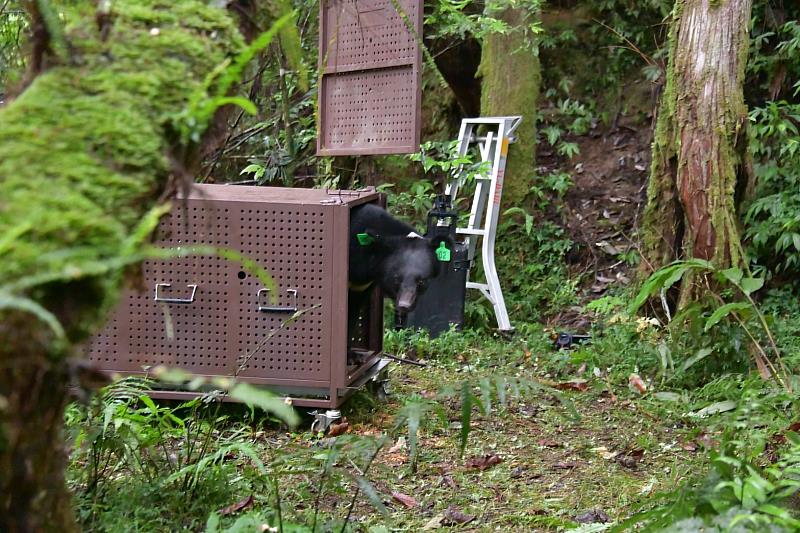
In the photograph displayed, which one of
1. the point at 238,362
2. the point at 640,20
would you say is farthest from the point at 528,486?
the point at 640,20

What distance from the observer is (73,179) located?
1.38 m

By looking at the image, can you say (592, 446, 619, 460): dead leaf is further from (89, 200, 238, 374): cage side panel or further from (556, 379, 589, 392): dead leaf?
(89, 200, 238, 374): cage side panel

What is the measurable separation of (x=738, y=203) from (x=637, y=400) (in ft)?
7.46

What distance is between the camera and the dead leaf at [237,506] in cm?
331

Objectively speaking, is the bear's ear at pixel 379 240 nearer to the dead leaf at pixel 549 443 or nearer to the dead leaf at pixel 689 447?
the dead leaf at pixel 549 443

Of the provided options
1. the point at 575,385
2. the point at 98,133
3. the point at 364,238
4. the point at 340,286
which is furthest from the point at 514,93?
the point at 98,133

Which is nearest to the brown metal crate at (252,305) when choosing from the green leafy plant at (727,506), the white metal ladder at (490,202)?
the green leafy plant at (727,506)

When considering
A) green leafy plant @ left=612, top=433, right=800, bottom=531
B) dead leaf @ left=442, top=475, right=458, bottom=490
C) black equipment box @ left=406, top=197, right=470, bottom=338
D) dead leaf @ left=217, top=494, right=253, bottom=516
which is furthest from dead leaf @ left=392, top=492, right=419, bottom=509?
black equipment box @ left=406, top=197, right=470, bottom=338

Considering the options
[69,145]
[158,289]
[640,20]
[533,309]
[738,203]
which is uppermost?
[640,20]

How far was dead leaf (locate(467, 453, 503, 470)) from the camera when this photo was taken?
4.73 metres

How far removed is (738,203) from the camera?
7.38 m

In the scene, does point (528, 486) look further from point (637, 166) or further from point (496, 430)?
point (637, 166)

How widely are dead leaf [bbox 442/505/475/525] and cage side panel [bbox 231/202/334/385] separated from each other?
139 centimetres

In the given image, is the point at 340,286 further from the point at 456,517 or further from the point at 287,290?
the point at 456,517
